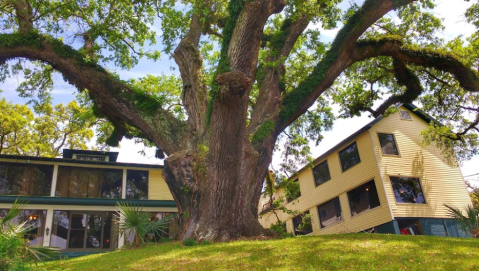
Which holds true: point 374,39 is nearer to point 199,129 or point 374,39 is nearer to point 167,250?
point 199,129

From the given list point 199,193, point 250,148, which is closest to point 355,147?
point 250,148

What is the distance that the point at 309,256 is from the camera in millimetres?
7398

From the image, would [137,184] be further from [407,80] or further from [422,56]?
[422,56]

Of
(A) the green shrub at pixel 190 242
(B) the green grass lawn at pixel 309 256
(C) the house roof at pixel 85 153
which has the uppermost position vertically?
(C) the house roof at pixel 85 153

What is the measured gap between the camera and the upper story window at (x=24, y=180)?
21.7 meters

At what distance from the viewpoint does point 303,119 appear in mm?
17922

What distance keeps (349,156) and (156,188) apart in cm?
1282

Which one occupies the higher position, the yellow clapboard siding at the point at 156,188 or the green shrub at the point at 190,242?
the yellow clapboard siding at the point at 156,188

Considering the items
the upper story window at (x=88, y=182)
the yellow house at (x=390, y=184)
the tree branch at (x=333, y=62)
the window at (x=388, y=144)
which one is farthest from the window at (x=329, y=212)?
the upper story window at (x=88, y=182)

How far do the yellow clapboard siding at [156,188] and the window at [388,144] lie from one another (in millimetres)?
13932

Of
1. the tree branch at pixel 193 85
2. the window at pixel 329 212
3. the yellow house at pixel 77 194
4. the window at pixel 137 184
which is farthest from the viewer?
the window at pixel 137 184

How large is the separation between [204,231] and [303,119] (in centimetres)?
966

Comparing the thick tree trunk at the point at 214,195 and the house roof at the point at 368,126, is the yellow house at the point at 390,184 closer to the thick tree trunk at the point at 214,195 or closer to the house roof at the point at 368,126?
the house roof at the point at 368,126

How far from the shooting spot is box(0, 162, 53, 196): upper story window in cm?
2173
